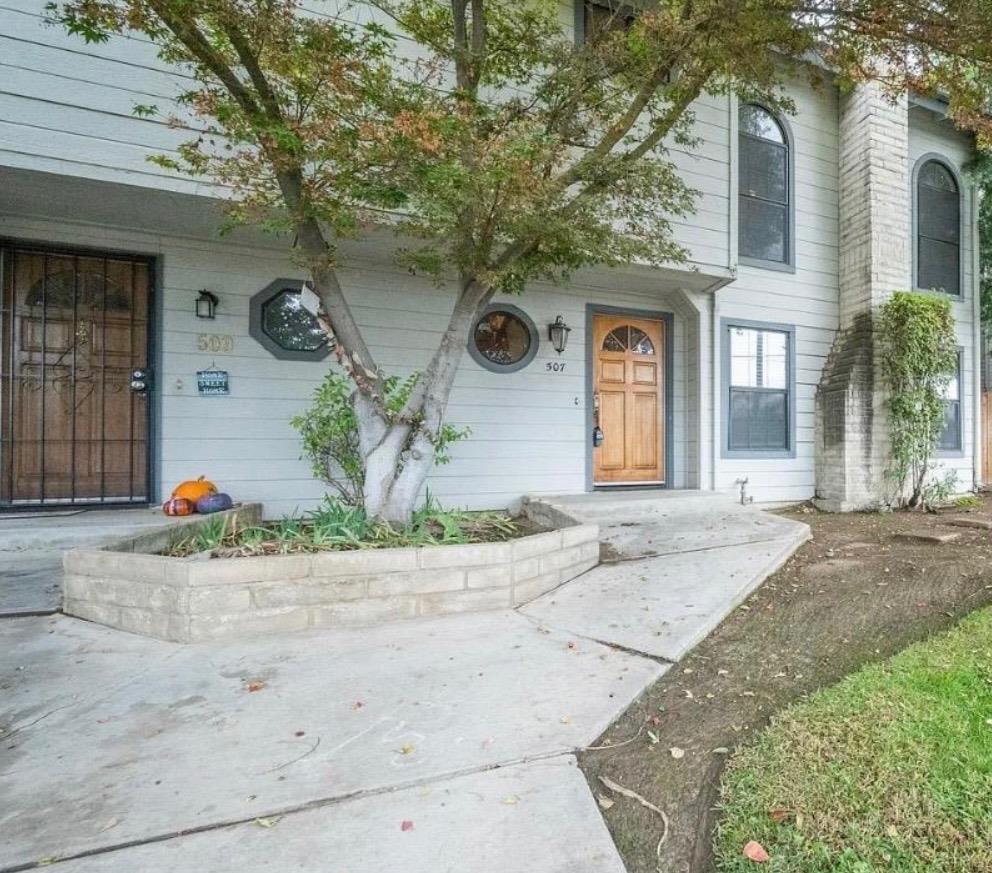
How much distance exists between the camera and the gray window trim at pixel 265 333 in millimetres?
5133

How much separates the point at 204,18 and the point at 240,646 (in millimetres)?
3325

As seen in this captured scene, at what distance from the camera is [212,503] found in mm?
4520

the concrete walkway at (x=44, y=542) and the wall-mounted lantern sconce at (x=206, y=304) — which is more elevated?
the wall-mounted lantern sconce at (x=206, y=304)

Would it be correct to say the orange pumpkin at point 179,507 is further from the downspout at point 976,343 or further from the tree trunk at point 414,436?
the downspout at point 976,343

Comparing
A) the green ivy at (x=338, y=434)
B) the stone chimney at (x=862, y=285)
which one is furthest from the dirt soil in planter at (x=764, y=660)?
the green ivy at (x=338, y=434)

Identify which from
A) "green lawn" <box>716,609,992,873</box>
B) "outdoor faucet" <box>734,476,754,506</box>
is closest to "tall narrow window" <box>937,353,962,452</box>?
"outdoor faucet" <box>734,476,754,506</box>

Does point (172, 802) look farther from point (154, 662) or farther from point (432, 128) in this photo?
point (432, 128)

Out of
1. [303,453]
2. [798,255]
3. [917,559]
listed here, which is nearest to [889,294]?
[798,255]

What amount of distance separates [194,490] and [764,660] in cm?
430

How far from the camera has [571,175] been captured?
362 centimetres

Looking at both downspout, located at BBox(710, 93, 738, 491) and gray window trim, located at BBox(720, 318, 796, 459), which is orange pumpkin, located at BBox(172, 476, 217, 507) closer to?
downspout, located at BBox(710, 93, 738, 491)

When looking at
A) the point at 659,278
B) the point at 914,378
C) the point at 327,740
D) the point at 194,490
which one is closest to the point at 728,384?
the point at 659,278

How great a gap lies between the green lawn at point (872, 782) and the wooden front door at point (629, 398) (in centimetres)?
429

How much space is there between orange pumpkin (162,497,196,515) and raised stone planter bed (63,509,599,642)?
1032 millimetres
